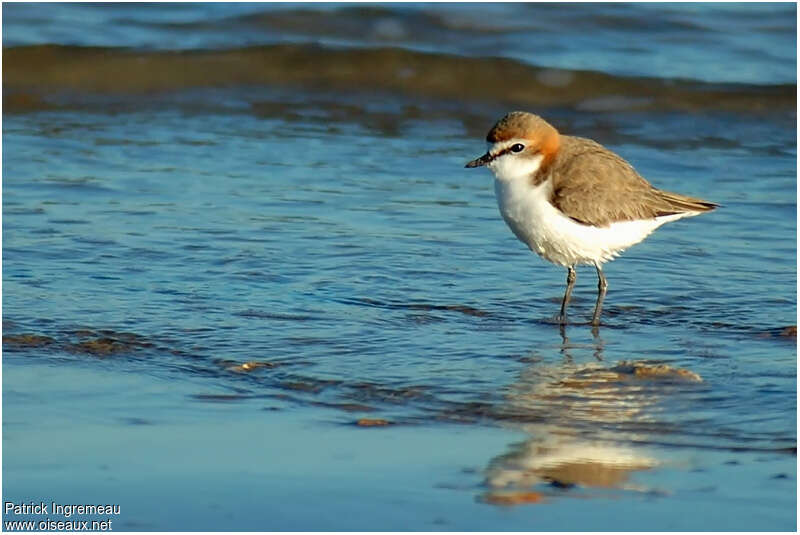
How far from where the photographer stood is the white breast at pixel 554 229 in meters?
6.87

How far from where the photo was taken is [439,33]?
13930mm

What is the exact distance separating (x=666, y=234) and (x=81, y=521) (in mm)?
5193

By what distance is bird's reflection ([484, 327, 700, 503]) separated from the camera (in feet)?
14.8

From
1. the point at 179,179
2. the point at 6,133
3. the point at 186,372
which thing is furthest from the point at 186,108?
the point at 186,372

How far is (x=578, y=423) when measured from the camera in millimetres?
5141

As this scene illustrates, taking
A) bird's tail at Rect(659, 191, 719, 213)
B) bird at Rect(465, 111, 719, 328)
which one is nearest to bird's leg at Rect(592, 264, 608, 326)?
bird at Rect(465, 111, 719, 328)

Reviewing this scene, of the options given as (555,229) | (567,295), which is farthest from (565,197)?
(567,295)

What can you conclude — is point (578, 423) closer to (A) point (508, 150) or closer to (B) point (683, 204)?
(A) point (508, 150)

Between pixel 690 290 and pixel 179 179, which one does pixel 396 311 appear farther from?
pixel 179 179

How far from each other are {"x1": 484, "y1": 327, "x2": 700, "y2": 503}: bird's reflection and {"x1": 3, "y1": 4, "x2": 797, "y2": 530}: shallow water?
0.02m

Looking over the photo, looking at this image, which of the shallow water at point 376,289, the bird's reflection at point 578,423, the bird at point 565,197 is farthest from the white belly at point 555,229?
the bird's reflection at point 578,423

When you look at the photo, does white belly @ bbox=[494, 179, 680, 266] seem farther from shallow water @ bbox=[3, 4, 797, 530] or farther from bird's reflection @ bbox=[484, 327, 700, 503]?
bird's reflection @ bbox=[484, 327, 700, 503]

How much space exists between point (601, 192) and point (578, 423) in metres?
2.09

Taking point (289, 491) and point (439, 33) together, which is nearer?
point (289, 491)
